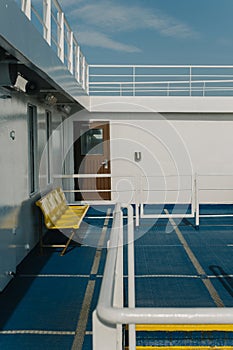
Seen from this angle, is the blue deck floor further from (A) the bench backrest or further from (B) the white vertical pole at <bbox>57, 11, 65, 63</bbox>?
(B) the white vertical pole at <bbox>57, 11, 65, 63</bbox>

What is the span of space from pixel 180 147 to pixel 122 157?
5.03 feet

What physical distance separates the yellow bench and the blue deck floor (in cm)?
40

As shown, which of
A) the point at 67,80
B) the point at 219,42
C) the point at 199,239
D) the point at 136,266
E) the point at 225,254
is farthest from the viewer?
the point at 219,42

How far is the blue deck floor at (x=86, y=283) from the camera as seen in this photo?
3.48 metres

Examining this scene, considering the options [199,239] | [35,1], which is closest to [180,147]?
[199,239]

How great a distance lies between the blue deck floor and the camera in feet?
11.4

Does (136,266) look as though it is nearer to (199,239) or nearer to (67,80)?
(199,239)

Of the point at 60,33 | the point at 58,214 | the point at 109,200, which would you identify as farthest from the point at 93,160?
the point at 60,33

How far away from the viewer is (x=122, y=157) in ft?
35.6

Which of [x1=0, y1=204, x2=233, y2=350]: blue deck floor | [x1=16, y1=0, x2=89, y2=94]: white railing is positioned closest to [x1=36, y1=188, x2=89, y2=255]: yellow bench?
[x1=0, y1=204, x2=233, y2=350]: blue deck floor

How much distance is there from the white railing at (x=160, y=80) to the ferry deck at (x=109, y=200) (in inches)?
1.5

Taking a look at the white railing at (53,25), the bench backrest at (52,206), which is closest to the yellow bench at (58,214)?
the bench backrest at (52,206)

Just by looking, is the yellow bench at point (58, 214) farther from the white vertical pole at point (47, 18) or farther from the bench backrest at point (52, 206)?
the white vertical pole at point (47, 18)

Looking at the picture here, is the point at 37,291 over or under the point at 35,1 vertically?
under
